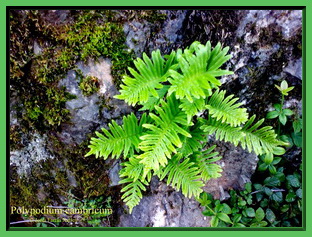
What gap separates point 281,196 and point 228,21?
252cm

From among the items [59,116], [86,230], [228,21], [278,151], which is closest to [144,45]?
[228,21]

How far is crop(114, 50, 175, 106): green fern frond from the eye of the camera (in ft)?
9.70

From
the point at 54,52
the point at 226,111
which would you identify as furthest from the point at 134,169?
the point at 54,52

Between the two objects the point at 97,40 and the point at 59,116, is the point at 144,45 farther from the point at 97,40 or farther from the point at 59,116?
the point at 59,116

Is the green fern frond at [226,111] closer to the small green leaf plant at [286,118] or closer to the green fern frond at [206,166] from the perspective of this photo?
the green fern frond at [206,166]

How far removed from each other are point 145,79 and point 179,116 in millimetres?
556

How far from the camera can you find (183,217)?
416 centimetres

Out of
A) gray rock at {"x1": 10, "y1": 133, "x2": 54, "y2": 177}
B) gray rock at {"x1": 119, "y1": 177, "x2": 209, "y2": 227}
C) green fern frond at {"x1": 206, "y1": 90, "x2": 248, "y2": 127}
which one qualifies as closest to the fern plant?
green fern frond at {"x1": 206, "y1": 90, "x2": 248, "y2": 127}

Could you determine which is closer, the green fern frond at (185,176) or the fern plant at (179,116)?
the fern plant at (179,116)

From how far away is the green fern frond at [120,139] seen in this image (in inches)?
126

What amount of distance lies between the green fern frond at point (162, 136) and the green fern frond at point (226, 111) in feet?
1.17

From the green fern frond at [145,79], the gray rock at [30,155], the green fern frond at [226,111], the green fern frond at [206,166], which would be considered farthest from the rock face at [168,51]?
the green fern frond at [206,166]

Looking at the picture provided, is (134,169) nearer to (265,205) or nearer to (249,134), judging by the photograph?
(249,134)

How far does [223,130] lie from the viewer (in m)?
3.16
